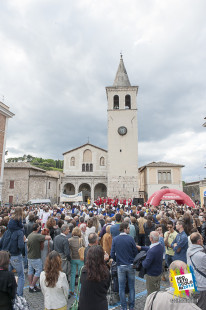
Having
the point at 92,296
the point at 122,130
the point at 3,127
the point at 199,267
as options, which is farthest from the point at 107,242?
the point at 122,130

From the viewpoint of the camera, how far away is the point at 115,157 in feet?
107

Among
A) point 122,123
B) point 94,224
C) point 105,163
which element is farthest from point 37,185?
point 94,224

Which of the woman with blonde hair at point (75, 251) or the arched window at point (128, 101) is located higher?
the arched window at point (128, 101)

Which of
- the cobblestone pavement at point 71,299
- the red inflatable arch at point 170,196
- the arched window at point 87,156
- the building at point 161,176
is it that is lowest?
the cobblestone pavement at point 71,299

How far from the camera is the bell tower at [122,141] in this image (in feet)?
104

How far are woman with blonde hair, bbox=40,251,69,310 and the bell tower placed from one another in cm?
2893

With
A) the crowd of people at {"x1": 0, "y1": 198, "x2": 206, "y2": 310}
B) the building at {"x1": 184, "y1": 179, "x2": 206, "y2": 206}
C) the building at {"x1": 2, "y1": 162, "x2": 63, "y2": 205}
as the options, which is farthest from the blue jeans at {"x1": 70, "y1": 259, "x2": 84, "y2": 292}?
the building at {"x1": 2, "y1": 162, "x2": 63, "y2": 205}

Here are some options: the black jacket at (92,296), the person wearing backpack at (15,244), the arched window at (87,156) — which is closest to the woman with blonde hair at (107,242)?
the person wearing backpack at (15,244)

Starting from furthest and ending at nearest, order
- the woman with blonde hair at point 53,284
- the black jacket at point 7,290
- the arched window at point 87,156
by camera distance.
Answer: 1. the arched window at point 87,156
2. the woman with blonde hair at point 53,284
3. the black jacket at point 7,290

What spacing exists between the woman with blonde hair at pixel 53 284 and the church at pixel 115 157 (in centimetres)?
2888

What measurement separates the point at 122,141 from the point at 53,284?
30.6 metres

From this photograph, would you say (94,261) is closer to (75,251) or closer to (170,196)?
(75,251)

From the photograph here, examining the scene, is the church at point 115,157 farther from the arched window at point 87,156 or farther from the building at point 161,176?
the building at point 161,176

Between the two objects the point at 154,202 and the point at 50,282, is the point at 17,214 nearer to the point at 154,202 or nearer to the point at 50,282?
the point at 50,282
